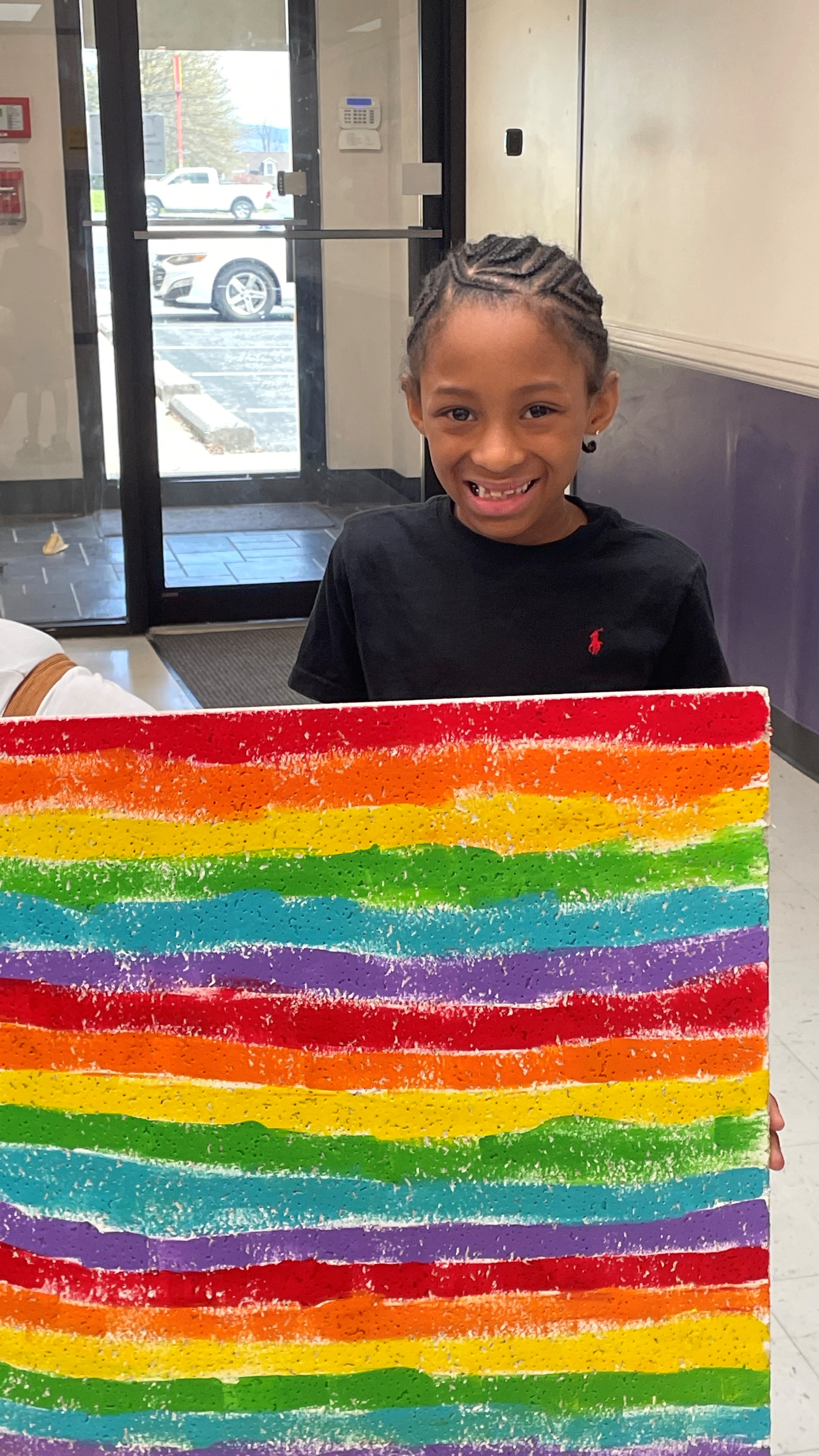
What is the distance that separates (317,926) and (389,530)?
0.49 meters

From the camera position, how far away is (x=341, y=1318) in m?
0.66

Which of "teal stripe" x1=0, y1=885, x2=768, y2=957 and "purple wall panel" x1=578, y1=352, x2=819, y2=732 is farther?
"purple wall panel" x1=578, y1=352, x2=819, y2=732

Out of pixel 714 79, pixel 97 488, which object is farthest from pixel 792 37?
pixel 97 488

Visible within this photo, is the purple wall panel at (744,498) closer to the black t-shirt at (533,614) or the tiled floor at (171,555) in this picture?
the tiled floor at (171,555)

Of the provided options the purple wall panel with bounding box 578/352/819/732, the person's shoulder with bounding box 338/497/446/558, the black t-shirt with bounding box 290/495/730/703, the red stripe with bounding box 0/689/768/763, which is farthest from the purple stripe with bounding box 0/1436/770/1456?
the purple wall panel with bounding box 578/352/819/732

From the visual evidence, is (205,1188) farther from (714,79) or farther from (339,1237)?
(714,79)

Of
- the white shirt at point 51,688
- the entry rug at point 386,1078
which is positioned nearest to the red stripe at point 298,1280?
the entry rug at point 386,1078

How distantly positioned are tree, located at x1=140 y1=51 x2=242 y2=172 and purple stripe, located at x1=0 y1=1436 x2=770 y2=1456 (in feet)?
12.8

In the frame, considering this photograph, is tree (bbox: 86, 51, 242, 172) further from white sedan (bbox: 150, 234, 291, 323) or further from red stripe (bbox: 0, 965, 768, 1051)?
red stripe (bbox: 0, 965, 768, 1051)

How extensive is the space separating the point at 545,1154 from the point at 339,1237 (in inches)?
3.9

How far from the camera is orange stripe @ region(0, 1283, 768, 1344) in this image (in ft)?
2.15

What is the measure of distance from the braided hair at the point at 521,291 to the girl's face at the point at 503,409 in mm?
13

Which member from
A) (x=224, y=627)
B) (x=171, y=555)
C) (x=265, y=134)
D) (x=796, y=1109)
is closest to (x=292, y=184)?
(x=265, y=134)

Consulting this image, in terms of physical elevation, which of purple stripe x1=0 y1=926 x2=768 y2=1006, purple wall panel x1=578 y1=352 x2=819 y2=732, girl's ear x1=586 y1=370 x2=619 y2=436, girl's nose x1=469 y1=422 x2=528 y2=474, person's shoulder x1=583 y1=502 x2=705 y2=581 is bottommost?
purple wall panel x1=578 y1=352 x2=819 y2=732
